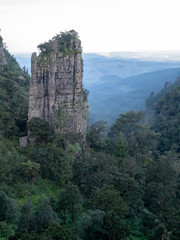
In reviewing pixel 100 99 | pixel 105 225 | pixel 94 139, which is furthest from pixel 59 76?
pixel 100 99

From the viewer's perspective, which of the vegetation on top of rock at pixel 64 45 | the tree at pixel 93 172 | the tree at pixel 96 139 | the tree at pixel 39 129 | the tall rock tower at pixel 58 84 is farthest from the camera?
the tree at pixel 96 139

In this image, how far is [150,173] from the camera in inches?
996

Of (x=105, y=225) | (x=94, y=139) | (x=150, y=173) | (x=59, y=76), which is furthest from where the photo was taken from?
(x=94, y=139)

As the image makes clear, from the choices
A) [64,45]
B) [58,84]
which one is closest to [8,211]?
[58,84]

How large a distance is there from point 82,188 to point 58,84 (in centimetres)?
1148

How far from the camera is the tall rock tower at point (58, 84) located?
28.6 m

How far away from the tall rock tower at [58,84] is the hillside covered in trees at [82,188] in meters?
1.51

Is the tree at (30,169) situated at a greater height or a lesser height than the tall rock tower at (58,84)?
lesser

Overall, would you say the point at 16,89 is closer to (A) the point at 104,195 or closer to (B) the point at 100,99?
(A) the point at 104,195

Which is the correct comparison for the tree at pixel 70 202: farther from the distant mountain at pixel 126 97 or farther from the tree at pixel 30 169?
the distant mountain at pixel 126 97

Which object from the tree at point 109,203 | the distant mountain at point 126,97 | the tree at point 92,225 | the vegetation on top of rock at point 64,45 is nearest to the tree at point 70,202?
the tree at point 109,203

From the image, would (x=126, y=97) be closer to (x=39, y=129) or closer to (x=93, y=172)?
(x=39, y=129)

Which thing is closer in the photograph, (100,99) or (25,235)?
(25,235)

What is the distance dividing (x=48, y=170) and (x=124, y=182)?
6.56 meters
